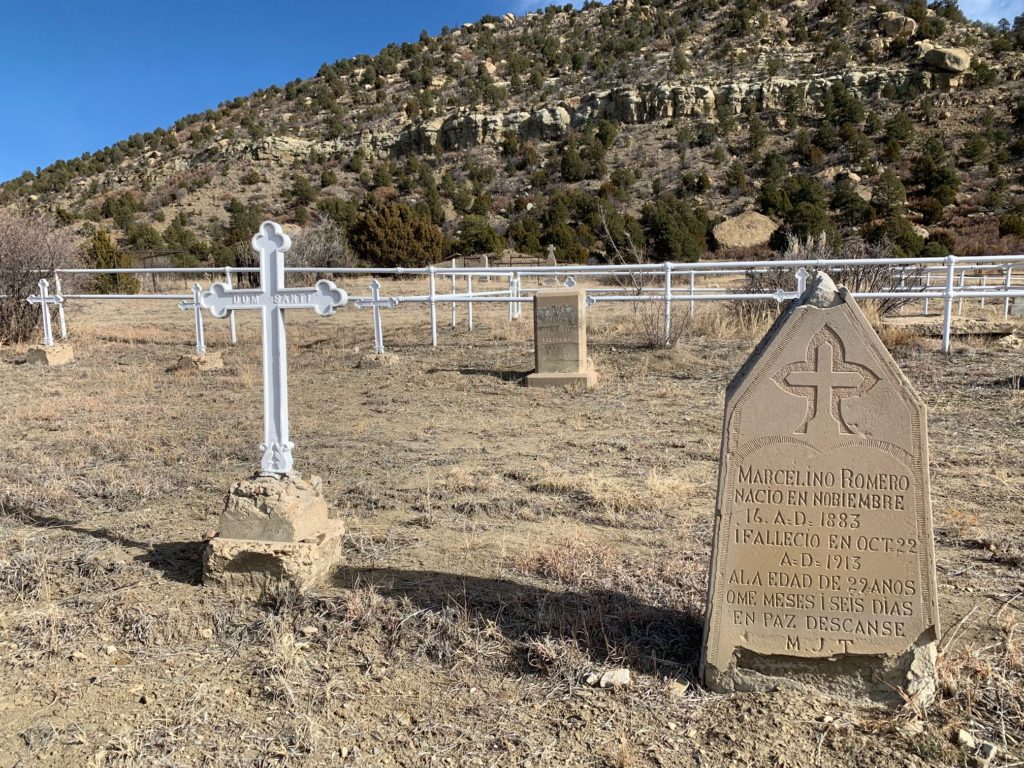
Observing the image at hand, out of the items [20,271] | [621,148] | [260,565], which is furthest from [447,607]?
[621,148]

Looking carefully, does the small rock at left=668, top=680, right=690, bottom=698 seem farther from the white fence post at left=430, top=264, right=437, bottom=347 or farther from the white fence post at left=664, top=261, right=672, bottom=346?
the white fence post at left=430, top=264, right=437, bottom=347

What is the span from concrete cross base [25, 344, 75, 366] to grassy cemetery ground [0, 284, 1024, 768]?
162 inches

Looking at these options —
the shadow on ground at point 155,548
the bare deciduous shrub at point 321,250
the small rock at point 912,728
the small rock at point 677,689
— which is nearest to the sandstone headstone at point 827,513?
the small rock at point 912,728

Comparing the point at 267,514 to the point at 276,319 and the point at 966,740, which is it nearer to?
the point at 276,319

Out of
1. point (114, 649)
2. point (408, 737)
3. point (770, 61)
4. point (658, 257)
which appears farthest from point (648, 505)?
point (770, 61)

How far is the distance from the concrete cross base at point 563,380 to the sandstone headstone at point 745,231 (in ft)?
83.7

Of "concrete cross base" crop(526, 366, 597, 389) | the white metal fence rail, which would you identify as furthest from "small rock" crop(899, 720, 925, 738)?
the white metal fence rail

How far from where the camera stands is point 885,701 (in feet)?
8.62

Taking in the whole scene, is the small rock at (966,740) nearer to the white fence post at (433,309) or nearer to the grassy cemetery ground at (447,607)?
the grassy cemetery ground at (447,607)

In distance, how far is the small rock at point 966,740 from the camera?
239 cm

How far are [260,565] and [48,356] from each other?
29.5 ft

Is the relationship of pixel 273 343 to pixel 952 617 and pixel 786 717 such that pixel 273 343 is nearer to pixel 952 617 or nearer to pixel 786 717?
pixel 786 717

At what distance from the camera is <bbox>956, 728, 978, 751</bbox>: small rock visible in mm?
2395

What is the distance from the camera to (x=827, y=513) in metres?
2.58
